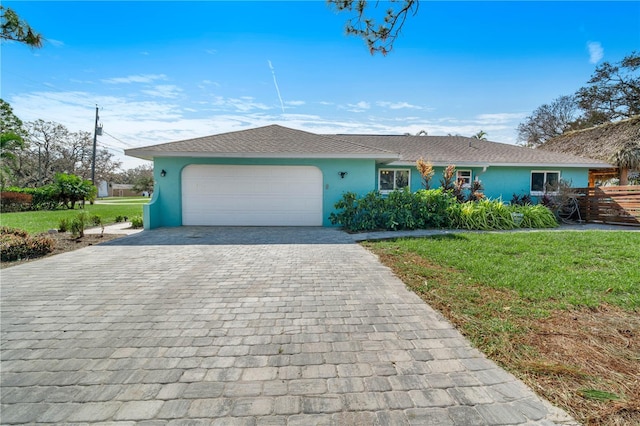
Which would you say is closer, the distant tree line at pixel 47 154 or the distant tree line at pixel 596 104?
the distant tree line at pixel 596 104

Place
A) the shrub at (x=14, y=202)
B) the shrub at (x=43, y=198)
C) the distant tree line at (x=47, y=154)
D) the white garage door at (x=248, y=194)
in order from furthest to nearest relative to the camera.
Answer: the distant tree line at (x=47, y=154) → the shrub at (x=43, y=198) → the shrub at (x=14, y=202) → the white garage door at (x=248, y=194)

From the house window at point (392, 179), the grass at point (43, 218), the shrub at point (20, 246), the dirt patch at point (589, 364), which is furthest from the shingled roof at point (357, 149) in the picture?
the dirt patch at point (589, 364)

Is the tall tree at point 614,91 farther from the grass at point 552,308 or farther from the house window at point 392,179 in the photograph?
the grass at point 552,308

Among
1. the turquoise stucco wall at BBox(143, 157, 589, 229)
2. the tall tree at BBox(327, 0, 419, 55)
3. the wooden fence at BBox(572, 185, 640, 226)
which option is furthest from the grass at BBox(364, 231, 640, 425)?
the wooden fence at BBox(572, 185, 640, 226)

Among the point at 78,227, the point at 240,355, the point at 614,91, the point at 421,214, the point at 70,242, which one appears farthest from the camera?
the point at 614,91

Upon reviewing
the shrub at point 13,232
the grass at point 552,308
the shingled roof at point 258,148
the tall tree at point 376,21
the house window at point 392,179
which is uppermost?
the tall tree at point 376,21

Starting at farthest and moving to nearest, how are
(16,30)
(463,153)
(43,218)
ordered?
1. (463,153)
2. (43,218)
3. (16,30)

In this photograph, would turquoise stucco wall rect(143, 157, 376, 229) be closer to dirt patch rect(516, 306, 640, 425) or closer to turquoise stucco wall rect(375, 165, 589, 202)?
turquoise stucco wall rect(375, 165, 589, 202)

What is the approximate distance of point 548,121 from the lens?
105 ft

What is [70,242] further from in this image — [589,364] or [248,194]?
[589,364]

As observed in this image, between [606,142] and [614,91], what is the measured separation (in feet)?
54.4

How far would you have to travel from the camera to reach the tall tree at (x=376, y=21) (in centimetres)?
394

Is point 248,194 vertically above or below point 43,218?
above

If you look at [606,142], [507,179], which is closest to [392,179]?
[507,179]
